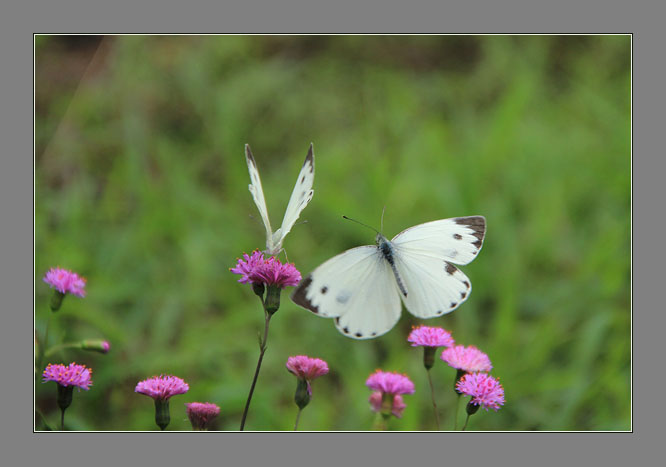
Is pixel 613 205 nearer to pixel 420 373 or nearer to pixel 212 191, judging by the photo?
pixel 420 373

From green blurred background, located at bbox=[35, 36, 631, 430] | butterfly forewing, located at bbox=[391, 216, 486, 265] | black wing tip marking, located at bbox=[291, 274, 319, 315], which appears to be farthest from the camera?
green blurred background, located at bbox=[35, 36, 631, 430]

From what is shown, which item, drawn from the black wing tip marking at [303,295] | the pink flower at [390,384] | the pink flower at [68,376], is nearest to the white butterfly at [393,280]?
the black wing tip marking at [303,295]

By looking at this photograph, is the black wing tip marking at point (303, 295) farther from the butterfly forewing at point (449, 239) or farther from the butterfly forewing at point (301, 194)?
the butterfly forewing at point (449, 239)

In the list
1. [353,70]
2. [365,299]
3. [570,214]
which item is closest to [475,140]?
[570,214]

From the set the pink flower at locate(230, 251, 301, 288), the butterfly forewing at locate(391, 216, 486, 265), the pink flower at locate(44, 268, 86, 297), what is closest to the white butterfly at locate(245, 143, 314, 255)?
the pink flower at locate(230, 251, 301, 288)

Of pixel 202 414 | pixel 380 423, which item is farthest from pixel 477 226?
pixel 202 414

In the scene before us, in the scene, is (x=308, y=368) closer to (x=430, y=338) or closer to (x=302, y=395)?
(x=302, y=395)

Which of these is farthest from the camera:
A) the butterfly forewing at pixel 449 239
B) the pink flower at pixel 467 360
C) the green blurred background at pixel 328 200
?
the green blurred background at pixel 328 200

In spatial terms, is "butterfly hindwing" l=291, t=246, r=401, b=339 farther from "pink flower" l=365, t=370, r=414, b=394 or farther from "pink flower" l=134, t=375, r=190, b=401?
"pink flower" l=134, t=375, r=190, b=401
